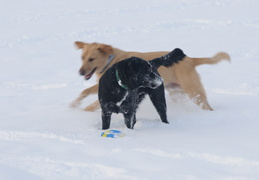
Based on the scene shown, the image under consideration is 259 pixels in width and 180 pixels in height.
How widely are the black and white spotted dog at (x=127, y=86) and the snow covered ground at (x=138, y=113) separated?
0.27 metres

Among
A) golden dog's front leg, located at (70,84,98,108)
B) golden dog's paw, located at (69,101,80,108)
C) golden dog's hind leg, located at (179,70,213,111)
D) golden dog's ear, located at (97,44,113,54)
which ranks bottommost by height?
golden dog's paw, located at (69,101,80,108)

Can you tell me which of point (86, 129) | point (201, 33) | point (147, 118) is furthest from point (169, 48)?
point (86, 129)

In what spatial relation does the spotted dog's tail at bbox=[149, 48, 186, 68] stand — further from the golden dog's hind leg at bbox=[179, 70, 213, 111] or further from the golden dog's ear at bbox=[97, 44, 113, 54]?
the golden dog's ear at bbox=[97, 44, 113, 54]

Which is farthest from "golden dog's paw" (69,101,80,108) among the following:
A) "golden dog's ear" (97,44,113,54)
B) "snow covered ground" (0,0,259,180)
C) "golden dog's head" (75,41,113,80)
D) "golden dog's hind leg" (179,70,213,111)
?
"golden dog's hind leg" (179,70,213,111)

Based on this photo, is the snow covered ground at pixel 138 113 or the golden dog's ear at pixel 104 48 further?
the golden dog's ear at pixel 104 48

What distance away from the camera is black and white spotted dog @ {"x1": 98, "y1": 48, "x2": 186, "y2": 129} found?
13.7ft

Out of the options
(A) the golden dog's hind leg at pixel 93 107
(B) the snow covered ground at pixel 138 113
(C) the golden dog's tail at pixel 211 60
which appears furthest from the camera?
(A) the golden dog's hind leg at pixel 93 107

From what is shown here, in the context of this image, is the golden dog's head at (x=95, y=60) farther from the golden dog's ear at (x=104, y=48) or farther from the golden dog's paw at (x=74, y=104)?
the golden dog's paw at (x=74, y=104)

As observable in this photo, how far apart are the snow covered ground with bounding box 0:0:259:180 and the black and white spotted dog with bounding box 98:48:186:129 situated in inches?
10.8

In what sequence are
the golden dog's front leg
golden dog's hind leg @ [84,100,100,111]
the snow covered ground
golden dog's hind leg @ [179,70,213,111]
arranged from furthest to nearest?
1. the golden dog's front leg
2. golden dog's hind leg @ [84,100,100,111]
3. golden dog's hind leg @ [179,70,213,111]
4. the snow covered ground

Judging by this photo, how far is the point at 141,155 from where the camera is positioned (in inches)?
141

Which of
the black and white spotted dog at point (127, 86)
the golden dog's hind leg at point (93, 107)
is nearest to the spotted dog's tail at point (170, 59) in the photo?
the black and white spotted dog at point (127, 86)

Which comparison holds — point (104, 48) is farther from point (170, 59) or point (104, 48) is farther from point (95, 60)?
point (170, 59)

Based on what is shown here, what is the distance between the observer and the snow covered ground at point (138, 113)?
3.31 metres
